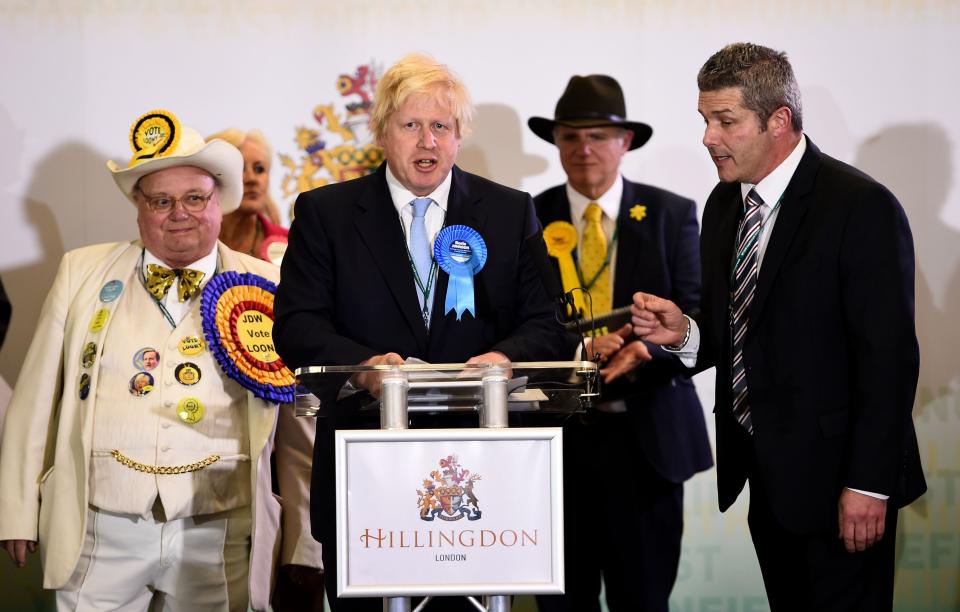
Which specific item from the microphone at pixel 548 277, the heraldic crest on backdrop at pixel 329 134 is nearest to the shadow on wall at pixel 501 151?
the heraldic crest on backdrop at pixel 329 134

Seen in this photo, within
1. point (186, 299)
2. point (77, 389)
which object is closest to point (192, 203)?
point (186, 299)

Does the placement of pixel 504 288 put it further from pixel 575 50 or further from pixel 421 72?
pixel 575 50

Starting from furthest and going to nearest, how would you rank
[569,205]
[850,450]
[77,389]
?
1. [569,205]
2. [77,389]
3. [850,450]

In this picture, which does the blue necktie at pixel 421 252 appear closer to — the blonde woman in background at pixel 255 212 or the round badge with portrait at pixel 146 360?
the round badge with portrait at pixel 146 360

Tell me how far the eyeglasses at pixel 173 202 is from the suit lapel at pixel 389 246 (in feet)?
2.59

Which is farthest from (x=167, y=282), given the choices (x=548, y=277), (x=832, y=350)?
(x=832, y=350)

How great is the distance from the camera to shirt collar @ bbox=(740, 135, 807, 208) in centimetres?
293

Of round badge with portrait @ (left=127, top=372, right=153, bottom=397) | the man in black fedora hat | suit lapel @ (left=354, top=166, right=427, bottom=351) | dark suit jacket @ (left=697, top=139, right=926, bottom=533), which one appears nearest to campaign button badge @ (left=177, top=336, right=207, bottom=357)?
round badge with portrait @ (left=127, top=372, right=153, bottom=397)

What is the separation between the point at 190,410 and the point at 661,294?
1.60 m

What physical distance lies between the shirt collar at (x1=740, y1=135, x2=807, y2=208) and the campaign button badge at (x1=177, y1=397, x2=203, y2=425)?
1.68m

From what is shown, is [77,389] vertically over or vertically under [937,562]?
over

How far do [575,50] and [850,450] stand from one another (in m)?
2.53

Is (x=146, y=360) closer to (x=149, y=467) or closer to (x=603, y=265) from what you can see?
(x=149, y=467)

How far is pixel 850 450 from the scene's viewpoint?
272 cm
